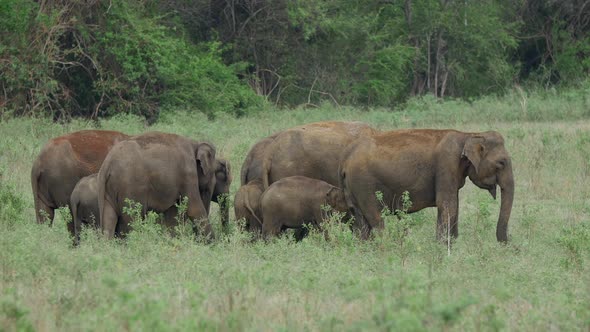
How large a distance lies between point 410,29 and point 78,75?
12.8 metres

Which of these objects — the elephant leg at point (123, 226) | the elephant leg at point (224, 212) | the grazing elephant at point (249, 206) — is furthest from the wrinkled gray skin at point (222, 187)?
the elephant leg at point (123, 226)

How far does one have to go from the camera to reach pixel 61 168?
12648mm

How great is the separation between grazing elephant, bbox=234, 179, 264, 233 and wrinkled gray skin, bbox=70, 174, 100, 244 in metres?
1.57

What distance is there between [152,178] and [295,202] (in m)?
1.50

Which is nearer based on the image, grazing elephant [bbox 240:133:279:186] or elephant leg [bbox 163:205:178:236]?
elephant leg [bbox 163:205:178:236]

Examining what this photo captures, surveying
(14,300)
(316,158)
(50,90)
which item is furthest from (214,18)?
(14,300)

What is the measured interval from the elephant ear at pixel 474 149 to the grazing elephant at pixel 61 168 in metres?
4.00

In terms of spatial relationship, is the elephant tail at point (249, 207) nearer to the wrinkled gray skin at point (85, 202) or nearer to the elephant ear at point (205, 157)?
the elephant ear at point (205, 157)

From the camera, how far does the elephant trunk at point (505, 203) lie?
38.0 ft

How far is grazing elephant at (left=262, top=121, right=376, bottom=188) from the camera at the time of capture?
1289 cm

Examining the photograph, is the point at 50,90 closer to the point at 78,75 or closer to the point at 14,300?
the point at 78,75

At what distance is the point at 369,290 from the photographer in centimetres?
739

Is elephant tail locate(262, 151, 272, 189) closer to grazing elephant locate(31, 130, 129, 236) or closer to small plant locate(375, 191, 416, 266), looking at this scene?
small plant locate(375, 191, 416, 266)

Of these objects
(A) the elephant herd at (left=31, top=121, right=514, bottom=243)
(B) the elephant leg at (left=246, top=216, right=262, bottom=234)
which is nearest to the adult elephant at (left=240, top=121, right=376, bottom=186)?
(A) the elephant herd at (left=31, top=121, right=514, bottom=243)
